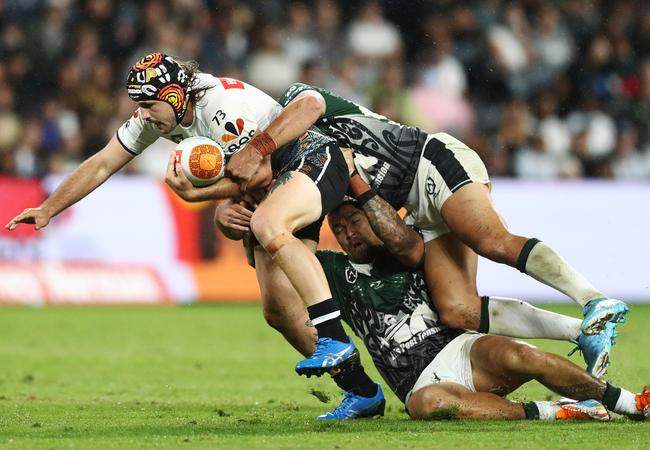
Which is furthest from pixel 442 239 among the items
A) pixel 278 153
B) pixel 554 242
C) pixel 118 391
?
pixel 554 242

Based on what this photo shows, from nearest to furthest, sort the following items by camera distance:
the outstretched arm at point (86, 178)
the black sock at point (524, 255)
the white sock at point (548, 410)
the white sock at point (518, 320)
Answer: the white sock at point (548, 410)
the black sock at point (524, 255)
the white sock at point (518, 320)
the outstretched arm at point (86, 178)

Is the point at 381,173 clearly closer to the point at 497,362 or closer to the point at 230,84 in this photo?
the point at 230,84

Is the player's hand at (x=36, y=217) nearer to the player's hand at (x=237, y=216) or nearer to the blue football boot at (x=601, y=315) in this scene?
the player's hand at (x=237, y=216)

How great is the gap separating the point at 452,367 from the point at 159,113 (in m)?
2.29

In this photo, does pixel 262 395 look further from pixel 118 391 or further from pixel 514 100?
pixel 514 100

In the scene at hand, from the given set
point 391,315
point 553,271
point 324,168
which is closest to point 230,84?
point 324,168

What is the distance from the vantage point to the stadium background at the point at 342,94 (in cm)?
1552

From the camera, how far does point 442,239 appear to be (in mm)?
7418

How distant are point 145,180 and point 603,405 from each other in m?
10.0

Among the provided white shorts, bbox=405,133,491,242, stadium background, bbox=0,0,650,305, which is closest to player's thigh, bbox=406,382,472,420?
white shorts, bbox=405,133,491,242

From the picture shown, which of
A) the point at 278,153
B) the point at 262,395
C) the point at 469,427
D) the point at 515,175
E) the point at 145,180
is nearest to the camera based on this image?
the point at 469,427

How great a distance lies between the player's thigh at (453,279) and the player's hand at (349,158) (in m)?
0.66

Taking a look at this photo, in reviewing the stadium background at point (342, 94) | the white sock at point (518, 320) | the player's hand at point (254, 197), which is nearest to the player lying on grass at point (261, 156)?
the player's hand at point (254, 197)

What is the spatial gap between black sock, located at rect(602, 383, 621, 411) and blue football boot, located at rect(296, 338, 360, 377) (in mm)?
1390
